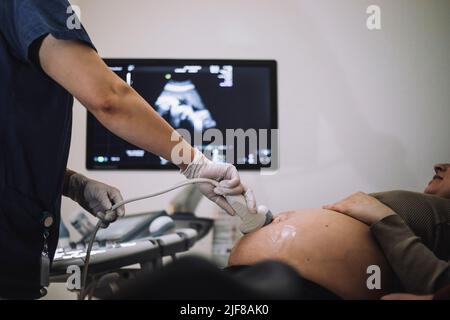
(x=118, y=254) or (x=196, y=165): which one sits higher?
(x=196, y=165)

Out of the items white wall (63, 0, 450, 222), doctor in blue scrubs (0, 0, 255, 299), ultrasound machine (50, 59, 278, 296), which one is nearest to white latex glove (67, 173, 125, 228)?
doctor in blue scrubs (0, 0, 255, 299)

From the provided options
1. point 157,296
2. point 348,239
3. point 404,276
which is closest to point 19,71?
point 157,296

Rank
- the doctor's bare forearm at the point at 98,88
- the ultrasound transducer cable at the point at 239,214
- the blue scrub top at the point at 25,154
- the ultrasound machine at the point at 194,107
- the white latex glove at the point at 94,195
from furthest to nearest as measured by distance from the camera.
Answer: the ultrasound machine at the point at 194,107 < the white latex glove at the point at 94,195 < the ultrasound transducer cable at the point at 239,214 < the blue scrub top at the point at 25,154 < the doctor's bare forearm at the point at 98,88

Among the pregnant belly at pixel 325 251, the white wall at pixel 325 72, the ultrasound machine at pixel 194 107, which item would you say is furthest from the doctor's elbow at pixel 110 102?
the white wall at pixel 325 72

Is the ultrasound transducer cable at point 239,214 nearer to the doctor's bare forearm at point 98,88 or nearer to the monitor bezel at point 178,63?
the doctor's bare forearm at point 98,88

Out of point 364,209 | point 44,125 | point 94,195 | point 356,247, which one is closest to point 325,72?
point 364,209

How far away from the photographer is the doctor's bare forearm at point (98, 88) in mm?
794

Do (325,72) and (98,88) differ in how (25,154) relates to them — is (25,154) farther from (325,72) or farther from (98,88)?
(325,72)

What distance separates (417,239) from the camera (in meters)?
0.99

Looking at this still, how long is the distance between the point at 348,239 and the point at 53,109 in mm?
760

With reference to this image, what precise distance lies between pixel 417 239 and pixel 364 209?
0.52ft

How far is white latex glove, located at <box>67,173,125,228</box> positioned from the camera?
117cm

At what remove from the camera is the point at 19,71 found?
0.93m

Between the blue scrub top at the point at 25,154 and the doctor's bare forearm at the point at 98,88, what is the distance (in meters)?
0.08
